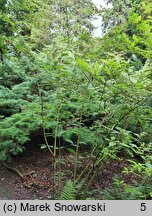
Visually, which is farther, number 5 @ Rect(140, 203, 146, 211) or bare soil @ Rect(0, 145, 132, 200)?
bare soil @ Rect(0, 145, 132, 200)

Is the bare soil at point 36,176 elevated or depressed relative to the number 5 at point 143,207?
depressed

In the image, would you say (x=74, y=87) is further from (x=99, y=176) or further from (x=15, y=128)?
(x=99, y=176)

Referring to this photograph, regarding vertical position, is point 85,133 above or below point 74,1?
below

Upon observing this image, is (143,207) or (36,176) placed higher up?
(143,207)

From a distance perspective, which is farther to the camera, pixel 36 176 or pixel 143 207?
pixel 36 176

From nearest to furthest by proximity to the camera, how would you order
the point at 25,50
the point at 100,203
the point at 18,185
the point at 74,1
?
the point at 100,203 → the point at 25,50 → the point at 18,185 → the point at 74,1

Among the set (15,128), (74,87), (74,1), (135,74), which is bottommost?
(15,128)

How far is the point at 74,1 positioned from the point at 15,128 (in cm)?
1448

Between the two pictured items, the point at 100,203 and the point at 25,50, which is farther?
the point at 25,50

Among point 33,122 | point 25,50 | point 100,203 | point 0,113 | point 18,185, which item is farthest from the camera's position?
point 0,113

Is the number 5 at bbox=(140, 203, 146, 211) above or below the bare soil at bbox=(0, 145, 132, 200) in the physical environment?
above

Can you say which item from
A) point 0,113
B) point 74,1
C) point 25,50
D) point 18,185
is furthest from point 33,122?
point 74,1

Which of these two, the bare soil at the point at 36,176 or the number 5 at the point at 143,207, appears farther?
the bare soil at the point at 36,176

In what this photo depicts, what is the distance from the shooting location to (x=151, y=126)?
11.1 ft
